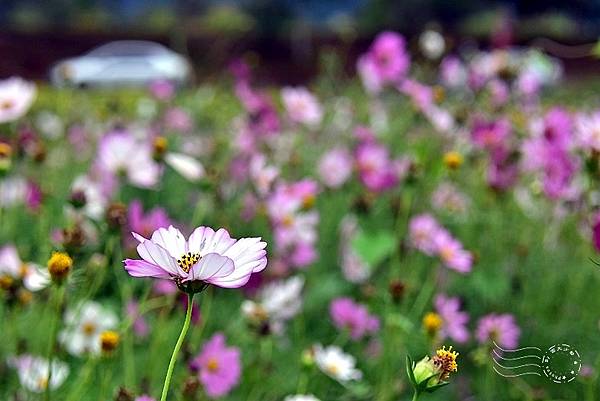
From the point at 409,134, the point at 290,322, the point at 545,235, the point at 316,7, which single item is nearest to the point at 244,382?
the point at 290,322

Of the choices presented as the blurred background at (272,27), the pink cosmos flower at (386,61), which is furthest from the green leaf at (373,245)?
the blurred background at (272,27)

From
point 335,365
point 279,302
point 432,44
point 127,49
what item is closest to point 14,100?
point 279,302

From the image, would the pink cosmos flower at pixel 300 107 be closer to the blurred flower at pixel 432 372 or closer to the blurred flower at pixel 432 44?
the blurred flower at pixel 432 44

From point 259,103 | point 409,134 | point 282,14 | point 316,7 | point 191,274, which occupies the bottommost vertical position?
point 316,7

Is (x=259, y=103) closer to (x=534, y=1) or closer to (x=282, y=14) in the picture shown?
(x=534, y=1)

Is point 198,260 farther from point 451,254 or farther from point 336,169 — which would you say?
point 336,169
